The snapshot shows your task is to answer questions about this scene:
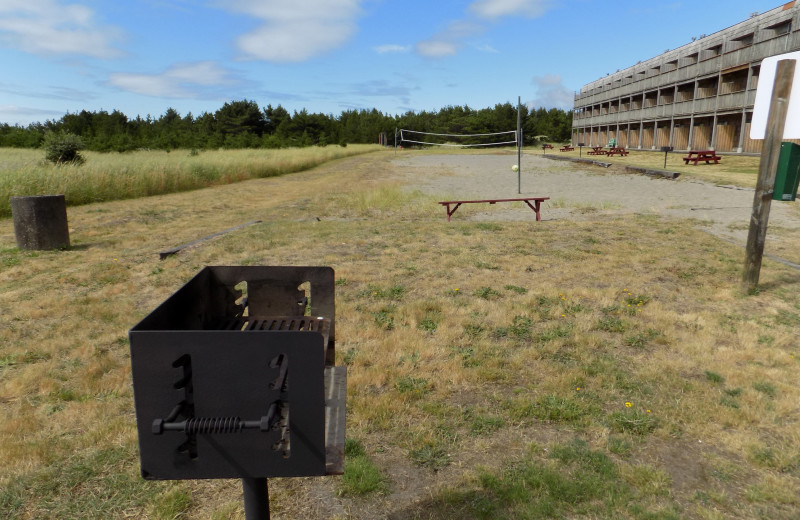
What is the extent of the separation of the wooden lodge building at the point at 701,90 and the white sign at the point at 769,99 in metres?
26.3

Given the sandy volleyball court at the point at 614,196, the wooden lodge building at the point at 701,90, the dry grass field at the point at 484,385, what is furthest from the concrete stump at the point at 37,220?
the wooden lodge building at the point at 701,90

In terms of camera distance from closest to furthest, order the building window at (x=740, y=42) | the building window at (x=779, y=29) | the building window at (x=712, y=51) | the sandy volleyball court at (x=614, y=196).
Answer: the sandy volleyball court at (x=614, y=196) → the building window at (x=779, y=29) → the building window at (x=740, y=42) → the building window at (x=712, y=51)

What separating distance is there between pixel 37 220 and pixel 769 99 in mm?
10083

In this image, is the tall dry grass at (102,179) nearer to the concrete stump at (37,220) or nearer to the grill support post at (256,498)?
the concrete stump at (37,220)

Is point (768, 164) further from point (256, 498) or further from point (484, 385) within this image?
point (256, 498)

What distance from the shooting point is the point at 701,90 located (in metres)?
34.8

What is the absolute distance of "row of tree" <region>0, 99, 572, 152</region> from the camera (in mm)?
49938

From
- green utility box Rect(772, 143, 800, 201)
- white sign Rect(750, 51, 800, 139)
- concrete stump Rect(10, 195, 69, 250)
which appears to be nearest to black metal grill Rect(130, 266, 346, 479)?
white sign Rect(750, 51, 800, 139)

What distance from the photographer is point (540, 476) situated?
2680mm

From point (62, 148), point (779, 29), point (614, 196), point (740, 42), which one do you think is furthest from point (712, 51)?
point (62, 148)

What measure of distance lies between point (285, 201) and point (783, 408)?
14.5 metres

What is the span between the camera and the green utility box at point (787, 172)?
5.29 m

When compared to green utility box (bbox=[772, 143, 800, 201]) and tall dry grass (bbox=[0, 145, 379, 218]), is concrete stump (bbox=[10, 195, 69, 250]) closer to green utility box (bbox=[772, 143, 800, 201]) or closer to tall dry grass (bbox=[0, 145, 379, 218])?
tall dry grass (bbox=[0, 145, 379, 218])

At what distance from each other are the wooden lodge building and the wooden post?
1040 inches
